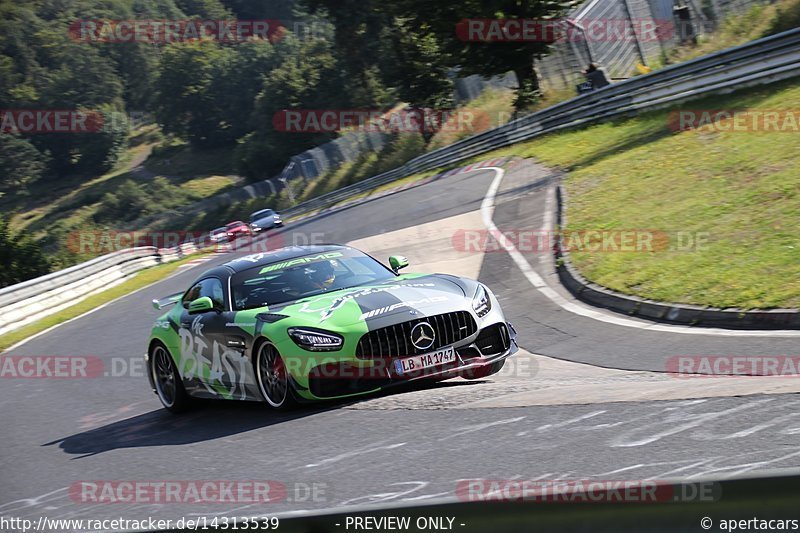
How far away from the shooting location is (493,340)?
8359 mm

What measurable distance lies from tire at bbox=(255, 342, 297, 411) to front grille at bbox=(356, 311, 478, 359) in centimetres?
61

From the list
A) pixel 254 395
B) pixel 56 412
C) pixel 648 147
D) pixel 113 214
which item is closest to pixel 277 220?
pixel 648 147

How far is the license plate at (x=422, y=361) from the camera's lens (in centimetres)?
785

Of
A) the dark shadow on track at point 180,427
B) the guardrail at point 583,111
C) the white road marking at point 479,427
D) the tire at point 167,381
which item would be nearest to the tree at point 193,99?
the guardrail at point 583,111

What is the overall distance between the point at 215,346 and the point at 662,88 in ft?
56.6

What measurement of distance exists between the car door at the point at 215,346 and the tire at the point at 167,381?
0.38 metres

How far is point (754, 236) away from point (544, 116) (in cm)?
1812

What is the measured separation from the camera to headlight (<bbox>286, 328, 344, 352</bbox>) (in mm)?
7641

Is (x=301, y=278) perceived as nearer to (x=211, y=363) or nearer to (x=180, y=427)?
(x=211, y=363)

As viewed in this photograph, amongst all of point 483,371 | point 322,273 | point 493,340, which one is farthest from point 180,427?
point 493,340

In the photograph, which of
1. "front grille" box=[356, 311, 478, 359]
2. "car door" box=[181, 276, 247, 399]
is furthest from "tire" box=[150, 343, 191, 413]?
"front grille" box=[356, 311, 478, 359]

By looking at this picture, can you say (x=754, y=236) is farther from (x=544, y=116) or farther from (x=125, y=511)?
(x=544, y=116)

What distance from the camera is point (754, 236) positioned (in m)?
11.7

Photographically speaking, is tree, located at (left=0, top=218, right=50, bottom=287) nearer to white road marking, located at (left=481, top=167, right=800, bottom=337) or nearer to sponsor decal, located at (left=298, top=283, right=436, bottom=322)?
white road marking, located at (left=481, top=167, right=800, bottom=337)
